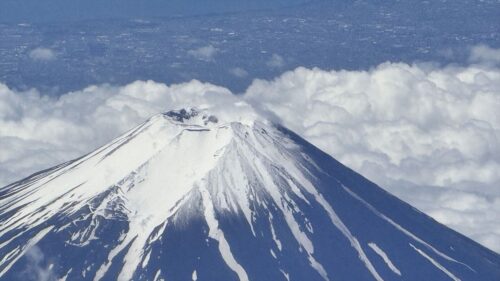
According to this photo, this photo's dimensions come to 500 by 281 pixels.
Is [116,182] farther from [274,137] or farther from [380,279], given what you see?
[380,279]

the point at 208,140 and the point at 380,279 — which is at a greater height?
→ the point at 208,140

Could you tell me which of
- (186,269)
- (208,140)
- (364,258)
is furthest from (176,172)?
(364,258)

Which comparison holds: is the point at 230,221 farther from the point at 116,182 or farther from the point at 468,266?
the point at 468,266

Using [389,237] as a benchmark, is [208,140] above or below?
above

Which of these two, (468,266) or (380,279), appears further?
(468,266)

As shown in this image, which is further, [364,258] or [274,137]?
[274,137]

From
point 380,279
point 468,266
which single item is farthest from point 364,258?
point 468,266
